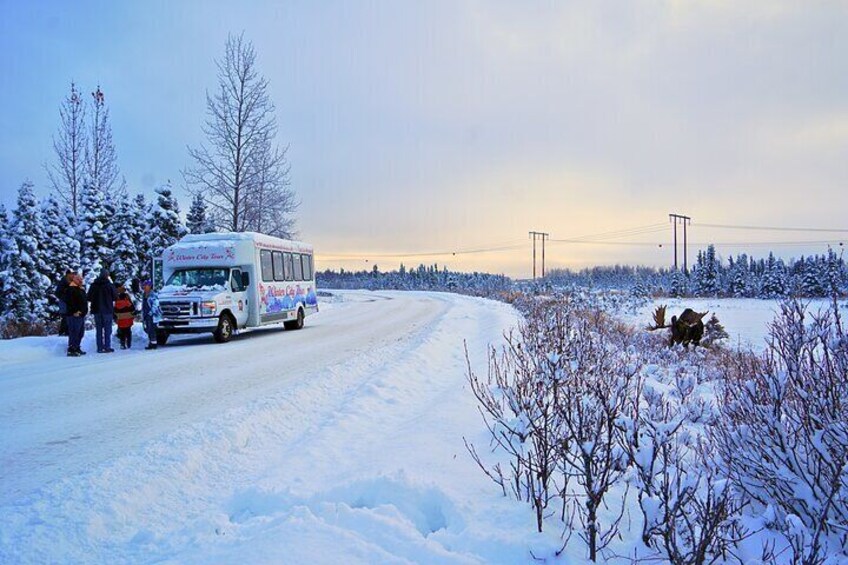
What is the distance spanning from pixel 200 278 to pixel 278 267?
124 inches

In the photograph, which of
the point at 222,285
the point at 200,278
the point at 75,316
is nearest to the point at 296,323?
the point at 222,285

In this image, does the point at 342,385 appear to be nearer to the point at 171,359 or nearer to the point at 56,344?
the point at 171,359

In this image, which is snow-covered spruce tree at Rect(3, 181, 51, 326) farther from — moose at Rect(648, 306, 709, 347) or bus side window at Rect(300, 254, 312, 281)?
moose at Rect(648, 306, 709, 347)

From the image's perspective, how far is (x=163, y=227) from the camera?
2889 cm

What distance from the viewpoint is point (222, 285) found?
15672 millimetres

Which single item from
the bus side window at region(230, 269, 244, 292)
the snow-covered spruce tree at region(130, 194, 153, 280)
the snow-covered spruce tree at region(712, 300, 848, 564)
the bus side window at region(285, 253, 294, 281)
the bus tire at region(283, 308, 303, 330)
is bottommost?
the bus tire at region(283, 308, 303, 330)

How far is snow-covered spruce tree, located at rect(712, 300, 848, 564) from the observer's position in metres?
3.13

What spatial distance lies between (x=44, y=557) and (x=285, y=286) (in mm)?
15984

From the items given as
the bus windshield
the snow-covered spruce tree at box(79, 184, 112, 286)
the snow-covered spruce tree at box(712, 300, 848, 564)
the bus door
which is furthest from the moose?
the snow-covered spruce tree at box(79, 184, 112, 286)

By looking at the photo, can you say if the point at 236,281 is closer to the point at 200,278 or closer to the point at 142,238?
the point at 200,278

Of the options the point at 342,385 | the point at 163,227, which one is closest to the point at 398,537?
the point at 342,385

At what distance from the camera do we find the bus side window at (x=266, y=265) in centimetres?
1716

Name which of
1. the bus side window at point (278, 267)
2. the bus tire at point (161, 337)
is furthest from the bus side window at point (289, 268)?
the bus tire at point (161, 337)

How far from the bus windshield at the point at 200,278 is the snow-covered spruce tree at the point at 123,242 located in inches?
602
